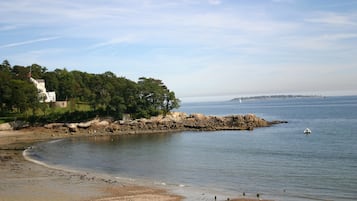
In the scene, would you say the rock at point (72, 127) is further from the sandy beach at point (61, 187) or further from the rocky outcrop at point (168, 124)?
the sandy beach at point (61, 187)

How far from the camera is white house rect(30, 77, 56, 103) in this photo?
86.1 meters

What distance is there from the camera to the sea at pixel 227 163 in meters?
27.6

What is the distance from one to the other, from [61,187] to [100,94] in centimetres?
5965

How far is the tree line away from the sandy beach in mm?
39669

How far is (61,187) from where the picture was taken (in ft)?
92.0

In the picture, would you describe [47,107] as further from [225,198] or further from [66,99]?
[225,198]

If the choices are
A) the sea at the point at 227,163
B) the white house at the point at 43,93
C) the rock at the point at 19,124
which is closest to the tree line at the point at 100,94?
the white house at the point at 43,93

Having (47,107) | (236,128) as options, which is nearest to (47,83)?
(47,107)

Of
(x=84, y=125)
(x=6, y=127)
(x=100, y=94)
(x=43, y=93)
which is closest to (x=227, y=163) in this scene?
(x=84, y=125)

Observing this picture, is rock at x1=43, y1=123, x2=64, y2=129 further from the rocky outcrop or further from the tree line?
the tree line

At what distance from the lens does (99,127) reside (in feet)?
252

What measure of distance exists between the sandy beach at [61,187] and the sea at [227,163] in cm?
194

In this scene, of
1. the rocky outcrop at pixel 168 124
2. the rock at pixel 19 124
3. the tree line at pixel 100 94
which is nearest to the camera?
the rock at pixel 19 124

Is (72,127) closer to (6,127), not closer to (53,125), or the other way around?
(53,125)
